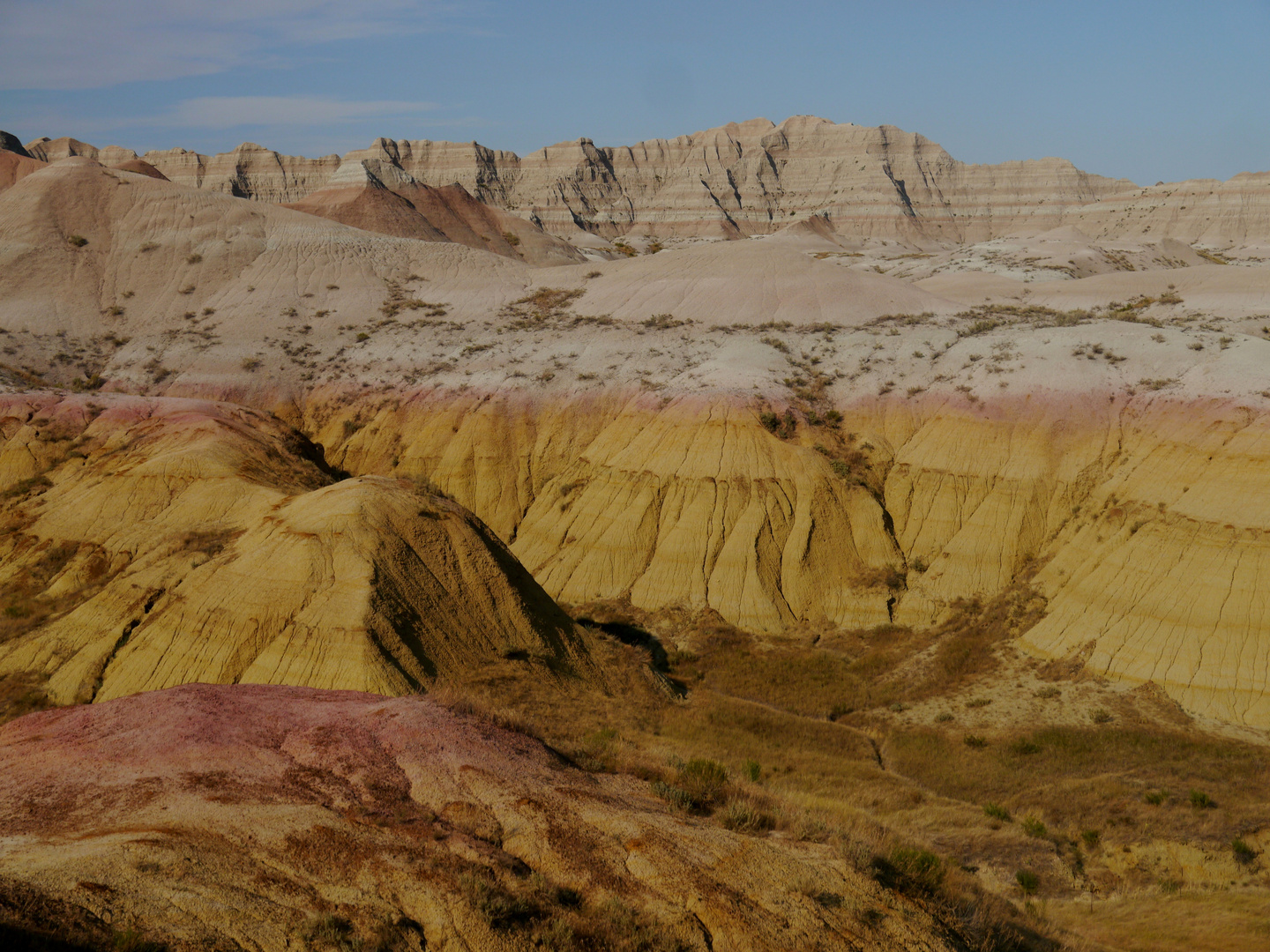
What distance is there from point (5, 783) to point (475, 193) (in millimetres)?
158483

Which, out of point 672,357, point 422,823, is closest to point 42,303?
point 672,357

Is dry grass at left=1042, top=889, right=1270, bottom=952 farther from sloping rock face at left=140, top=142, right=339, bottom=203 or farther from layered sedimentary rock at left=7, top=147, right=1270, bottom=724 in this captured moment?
sloping rock face at left=140, top=142, right=339, bottom=203

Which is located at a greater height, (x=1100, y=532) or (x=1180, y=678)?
(x=1100, y=532)

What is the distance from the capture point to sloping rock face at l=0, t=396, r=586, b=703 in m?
19.6

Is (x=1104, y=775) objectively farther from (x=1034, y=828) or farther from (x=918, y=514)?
(x=918, y=514)

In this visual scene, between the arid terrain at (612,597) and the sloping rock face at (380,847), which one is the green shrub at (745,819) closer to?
the arid terrain at (612,597)

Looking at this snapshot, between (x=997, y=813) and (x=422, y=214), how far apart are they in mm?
111698

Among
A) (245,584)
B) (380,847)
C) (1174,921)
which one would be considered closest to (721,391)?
(245,584)

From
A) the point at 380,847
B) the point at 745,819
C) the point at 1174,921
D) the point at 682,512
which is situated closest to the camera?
the point at 380,847

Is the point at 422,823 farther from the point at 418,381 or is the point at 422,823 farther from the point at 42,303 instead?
the point at 42,303

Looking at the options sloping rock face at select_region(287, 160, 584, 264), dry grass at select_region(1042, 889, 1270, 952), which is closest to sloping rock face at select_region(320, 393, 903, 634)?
dry grass at select_region(1042, 889, 1270, 952)

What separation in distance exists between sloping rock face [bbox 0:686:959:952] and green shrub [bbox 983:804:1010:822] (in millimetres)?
9304

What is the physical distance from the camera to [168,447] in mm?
31500

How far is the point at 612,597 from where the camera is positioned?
34438 millimetres
